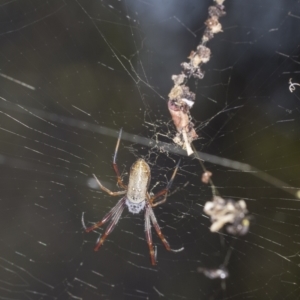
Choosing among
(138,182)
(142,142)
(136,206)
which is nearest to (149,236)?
(136,206)

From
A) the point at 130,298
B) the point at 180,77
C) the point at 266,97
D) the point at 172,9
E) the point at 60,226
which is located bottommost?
the point at 130,298

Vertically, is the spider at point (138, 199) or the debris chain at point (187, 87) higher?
the debris chain at point (187, 87)

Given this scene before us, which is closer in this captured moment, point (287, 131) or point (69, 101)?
point (287, 131)

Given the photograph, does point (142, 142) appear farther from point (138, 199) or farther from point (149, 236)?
point (149, 236)

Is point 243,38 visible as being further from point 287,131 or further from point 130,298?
point 130,298

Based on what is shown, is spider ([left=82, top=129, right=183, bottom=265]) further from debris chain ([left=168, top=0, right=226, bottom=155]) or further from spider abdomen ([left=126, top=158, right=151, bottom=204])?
debris chain ([left=168, top=0, right=226, bottom=155])

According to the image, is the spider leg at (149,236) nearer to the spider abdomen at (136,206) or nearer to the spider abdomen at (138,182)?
the spider abdomen at (136,206)

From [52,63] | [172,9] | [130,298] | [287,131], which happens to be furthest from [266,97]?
[130,298]

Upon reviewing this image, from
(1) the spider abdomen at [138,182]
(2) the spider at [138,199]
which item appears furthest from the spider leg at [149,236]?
(1) the spider abdomen at [138,182]
